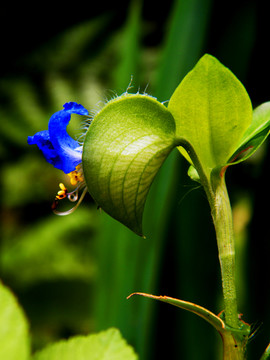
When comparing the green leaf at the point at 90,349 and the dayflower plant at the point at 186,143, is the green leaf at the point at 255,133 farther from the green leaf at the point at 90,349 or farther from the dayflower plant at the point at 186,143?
the green leaf at the point at 90,349

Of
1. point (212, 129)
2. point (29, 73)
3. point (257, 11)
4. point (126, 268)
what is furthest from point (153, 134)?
point (29, 73)

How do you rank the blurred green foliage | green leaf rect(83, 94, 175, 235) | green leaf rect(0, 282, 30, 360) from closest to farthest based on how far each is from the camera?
1. green leaf rect(0, 282, 30, 360)
2. green leaf rect(83, 94, 175, 235)
3. the blurred green foliage

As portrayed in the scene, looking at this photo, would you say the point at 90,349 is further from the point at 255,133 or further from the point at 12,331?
the point at 255,133

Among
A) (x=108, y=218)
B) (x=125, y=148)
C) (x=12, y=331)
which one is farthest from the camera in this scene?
(x=108, y=218)

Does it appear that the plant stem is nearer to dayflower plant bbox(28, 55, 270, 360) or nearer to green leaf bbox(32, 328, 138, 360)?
dayflower plant bbox(28, 55, 270, 360)

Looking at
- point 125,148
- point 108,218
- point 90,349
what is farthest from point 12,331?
point 108,218

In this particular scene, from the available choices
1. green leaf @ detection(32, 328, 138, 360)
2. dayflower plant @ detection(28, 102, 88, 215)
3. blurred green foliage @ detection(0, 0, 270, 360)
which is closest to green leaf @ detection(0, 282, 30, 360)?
green leaf @ detection(32, 328, 138, 360)

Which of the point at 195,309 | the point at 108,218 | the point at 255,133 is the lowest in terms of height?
→ the point at 108,218
